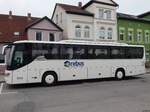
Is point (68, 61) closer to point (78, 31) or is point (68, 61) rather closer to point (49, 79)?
point (49, 79)

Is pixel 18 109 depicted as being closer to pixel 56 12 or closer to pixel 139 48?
pixel 139 48

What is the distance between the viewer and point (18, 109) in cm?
908

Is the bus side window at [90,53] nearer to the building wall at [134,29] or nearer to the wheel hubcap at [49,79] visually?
the wheel hubcap at [49,79]

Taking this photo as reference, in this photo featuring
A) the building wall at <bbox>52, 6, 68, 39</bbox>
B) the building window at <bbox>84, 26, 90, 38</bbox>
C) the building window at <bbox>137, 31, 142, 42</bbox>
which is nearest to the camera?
the building wall at <bbox>52, 6, 68, 39</bbox>

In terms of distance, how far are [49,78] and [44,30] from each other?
17.0m

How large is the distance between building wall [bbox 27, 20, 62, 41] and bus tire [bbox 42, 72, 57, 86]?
16.0 meters

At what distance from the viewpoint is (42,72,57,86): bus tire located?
16.5 m

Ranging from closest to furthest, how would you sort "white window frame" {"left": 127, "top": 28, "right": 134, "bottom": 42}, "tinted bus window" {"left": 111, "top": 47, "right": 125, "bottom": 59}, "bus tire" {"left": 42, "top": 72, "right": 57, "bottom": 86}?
1. "bus tire" {"left": 42, "top": 72, "right": 57, "bottom": 86}
2. "tinted bus window" {"left": 111, "top": 47, "right": 125, "bottom": 59}
3. "white window frame" {"left": 127, "top": 28, "right": 134, "bottom": 42}

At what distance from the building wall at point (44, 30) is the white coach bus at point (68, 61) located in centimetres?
1477

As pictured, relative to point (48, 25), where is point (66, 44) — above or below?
below

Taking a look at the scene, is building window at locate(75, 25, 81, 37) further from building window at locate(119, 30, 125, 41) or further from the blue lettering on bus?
the blue lettering on bus

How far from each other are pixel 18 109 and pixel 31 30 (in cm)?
2377

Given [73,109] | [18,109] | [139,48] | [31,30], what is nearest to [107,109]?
[73,109]

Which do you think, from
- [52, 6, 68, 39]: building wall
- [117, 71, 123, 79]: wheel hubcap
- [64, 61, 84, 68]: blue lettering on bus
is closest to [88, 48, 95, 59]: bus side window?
[64, 61, 84, 68]: blue lettering on bus
